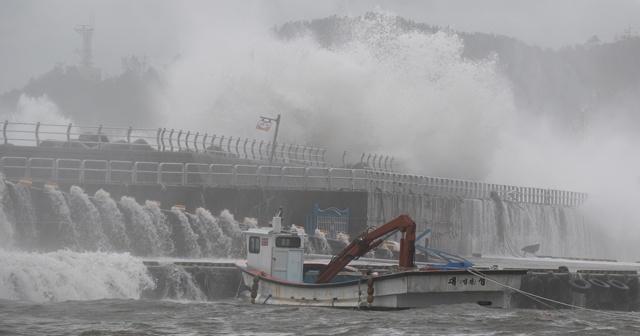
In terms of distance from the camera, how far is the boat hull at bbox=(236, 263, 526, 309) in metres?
37.2

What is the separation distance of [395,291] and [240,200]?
1954 centimetres

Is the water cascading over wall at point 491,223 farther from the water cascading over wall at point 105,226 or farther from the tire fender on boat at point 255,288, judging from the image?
the tire fender on boat at point 255,288

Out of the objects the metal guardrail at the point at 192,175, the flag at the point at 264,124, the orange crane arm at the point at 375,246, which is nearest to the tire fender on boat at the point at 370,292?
the orange crane arm at the point at 375,246

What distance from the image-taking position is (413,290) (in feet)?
121

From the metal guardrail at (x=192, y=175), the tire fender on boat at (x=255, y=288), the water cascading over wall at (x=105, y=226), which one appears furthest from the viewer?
the metal guardrail at (x=192, y=175)

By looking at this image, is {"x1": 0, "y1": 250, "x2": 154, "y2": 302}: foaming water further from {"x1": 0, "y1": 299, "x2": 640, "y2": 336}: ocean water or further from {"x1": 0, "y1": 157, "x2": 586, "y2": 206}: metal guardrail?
{"x1": 0, "y1": 157, "x2": 586, "y2": 206}: metal guardrail

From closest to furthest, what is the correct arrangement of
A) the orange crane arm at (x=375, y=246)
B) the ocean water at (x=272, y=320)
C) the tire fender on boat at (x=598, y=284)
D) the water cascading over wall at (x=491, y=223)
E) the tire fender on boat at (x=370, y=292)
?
the ocean water at (x=272, y=320), the tire fender on boat at (x=370, y=292), the orange crane arm at (x=375, y=246), the tire fender on boat at (x=598, y=284), the water cascading over wall at (x=491, y=223)

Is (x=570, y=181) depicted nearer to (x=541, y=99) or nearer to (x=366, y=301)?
(x=541, y=99)

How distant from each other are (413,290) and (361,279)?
1.55 meters

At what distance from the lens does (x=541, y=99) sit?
16675cm

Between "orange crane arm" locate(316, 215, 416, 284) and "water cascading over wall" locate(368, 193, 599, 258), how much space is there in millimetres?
18448

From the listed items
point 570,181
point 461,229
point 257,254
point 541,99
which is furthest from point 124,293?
point 541,99

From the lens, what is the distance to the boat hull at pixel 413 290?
1464 inches

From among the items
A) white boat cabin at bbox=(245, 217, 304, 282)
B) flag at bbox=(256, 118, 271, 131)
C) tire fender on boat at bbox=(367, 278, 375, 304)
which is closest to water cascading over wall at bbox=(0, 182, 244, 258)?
white boat cabin at bbox=(245, 217, 304, 282)
